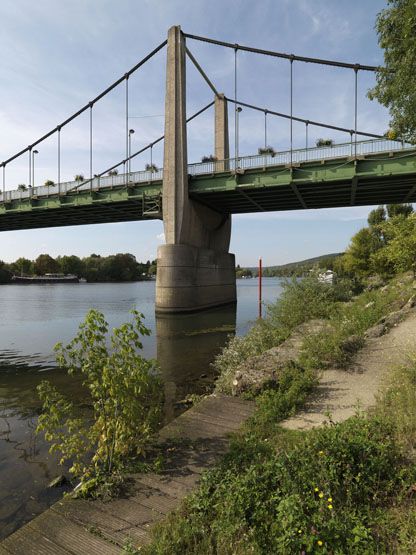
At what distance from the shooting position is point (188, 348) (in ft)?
52.2

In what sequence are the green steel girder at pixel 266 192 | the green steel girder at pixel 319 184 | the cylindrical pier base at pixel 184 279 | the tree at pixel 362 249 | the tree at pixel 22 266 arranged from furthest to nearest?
the tree at pixel 22 266, the tree at pixel 362 249, the cylindrical pier base at pixel 184 279, the green steel girder at pixel 266 192, the green steel girder at pixel 319 184

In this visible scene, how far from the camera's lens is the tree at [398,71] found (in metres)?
7.73

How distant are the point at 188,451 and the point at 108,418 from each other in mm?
1085

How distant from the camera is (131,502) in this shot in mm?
3480

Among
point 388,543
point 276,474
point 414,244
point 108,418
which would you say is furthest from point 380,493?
point 414,244

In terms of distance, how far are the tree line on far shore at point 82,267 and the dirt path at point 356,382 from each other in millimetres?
106597

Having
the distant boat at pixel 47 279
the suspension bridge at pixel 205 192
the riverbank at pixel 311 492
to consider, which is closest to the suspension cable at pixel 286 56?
the suspension bridge at pixel 205 192

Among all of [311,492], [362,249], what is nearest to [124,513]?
[311,492]

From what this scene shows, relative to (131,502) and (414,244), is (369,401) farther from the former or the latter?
(414,244)

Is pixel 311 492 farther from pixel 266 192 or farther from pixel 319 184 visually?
pixel 266 192

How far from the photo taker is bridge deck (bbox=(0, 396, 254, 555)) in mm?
2961

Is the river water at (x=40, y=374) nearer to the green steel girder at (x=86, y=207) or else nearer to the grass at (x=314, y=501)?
the grass at (x=314, y=501)

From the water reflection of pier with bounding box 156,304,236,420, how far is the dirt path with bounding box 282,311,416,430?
3315mm

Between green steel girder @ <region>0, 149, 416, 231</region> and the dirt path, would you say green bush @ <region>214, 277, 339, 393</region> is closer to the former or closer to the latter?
the dirt path
